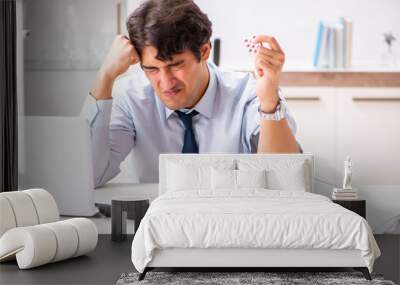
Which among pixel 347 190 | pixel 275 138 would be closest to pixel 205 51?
pixel 275 138

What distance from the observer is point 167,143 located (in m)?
7.09

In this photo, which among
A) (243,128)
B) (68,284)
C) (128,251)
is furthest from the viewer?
(243,128)

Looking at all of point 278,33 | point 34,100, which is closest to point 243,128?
point 278,33

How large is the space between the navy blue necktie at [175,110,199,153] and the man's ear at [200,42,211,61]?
51 centimetres

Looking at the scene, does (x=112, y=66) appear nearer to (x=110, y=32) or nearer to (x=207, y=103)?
(x=110, y=32)

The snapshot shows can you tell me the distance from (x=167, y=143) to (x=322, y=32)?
1.76 meters

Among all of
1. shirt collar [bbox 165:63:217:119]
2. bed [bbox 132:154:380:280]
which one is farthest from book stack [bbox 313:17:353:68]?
bed [bbox 132:154:380:280]

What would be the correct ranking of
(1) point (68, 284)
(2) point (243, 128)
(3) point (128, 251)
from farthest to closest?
(2) point (243, 128), (3) point (128, 251), (1) point (68, 284)

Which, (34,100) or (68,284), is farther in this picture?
(34,100)

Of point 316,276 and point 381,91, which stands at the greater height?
point 381,91

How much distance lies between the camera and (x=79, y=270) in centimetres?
555

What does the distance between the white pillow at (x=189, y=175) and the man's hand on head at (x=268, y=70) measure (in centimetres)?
71

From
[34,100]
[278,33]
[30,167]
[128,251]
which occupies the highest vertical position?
[278,33]

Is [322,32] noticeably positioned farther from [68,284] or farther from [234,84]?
[68,284]
